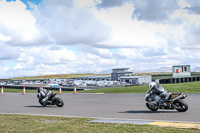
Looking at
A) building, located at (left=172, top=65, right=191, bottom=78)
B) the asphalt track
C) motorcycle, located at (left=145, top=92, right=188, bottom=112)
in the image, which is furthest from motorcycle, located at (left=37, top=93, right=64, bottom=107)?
building, located at (left=172, top=65, right=191, bottom=78)

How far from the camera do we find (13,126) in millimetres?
A: 9789

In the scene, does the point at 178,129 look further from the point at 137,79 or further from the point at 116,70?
the point at 116,70

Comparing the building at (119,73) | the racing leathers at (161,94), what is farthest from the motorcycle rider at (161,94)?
the building at (119,73)

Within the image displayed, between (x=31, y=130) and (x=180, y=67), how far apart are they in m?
41.6

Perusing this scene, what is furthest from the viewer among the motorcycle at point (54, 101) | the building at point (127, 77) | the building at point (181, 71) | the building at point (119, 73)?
the building at point (119, 73)

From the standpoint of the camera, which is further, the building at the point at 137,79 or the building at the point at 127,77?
the building at the point at 127,77

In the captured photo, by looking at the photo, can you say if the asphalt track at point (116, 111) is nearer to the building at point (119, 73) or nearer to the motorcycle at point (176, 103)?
the motorcycle at point (176, 103)

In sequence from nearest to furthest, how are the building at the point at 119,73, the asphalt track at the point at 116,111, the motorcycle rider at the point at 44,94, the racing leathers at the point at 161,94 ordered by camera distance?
1. the asphalt track at the point at 116,111
2. the racing leathers at the point at 161,94
3. the motorcycle rider at the point at 44,94
4. the building at the point at 119,73

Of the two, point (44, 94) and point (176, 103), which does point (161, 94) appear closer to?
point (176, 103)

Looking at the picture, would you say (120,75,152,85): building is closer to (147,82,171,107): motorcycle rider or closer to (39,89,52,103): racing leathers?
(39,89,52,103): racing leathers

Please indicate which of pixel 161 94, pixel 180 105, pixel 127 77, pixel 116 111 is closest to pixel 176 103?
pixel 180 105

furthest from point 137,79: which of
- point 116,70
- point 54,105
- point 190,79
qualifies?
point 54,105

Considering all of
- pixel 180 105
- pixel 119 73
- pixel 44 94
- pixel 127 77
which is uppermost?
pixel 119 73

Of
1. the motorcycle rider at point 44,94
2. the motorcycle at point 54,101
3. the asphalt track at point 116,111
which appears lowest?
the asphalt track at point 116,111
